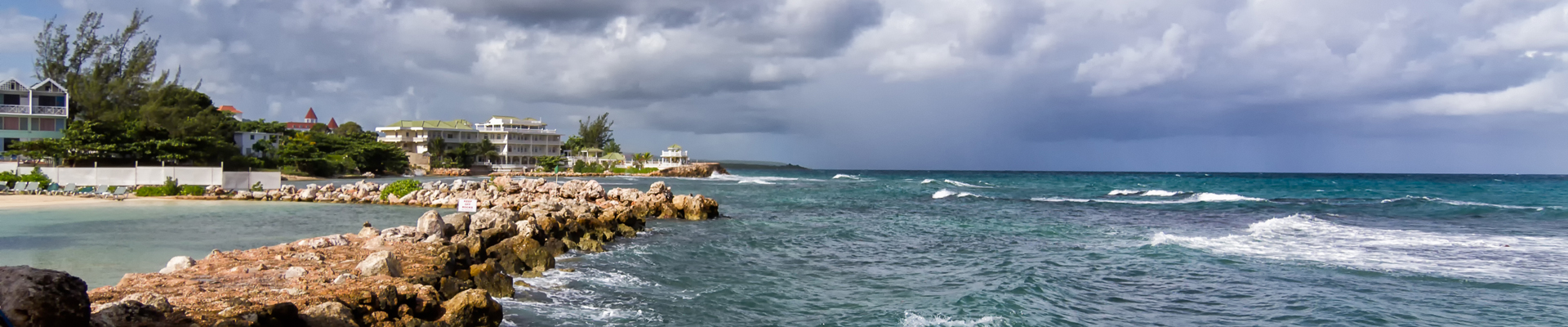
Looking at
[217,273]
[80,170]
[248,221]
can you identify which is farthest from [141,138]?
[217,273]

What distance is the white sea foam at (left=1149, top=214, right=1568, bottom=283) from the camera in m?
14.0

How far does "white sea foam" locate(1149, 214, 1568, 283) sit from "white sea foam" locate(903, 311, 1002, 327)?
8.59 meters

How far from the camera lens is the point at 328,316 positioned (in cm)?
677

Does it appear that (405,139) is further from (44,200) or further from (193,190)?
(44,200)

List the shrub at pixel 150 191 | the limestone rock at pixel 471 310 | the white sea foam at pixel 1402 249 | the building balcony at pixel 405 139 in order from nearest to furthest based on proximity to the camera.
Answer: the limestone rock at pixel 471 310 → the white sea foam at pixel 1402 249 → the shrub at pixel 150 191 → the building balcony at pixel 405 139

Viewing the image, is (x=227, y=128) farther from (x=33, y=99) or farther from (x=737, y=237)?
(x=737, y=237)

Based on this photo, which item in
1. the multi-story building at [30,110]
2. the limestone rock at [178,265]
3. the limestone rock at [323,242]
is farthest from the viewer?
the multi-story building at [30,110]

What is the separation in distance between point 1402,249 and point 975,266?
9.82 meters

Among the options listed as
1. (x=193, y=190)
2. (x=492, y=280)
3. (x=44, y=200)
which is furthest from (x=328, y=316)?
(x=193, y=190)

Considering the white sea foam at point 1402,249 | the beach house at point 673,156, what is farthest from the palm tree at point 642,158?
the white sea foam at point 1402,249

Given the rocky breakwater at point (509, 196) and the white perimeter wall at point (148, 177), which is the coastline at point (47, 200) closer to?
the white perimeter wall at point (148, 177)

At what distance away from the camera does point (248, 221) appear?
65.5ft

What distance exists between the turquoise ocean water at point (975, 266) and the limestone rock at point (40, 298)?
416cm

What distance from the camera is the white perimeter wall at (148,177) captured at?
99.7 ft
